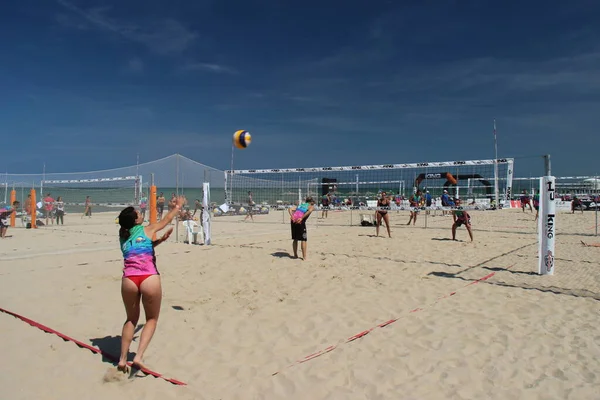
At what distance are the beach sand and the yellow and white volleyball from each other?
439 cm

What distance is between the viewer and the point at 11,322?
418 cm

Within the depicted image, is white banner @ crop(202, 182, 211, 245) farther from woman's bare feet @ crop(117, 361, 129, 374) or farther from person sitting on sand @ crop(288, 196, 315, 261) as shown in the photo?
woman's bare feet @ crop(117, 361, 129, 374)

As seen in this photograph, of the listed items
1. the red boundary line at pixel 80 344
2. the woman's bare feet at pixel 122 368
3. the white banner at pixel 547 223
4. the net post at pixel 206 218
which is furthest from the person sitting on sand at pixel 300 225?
the woman's bare feet at pixel 122 368

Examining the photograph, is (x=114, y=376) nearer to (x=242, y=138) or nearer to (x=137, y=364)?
(x=137, y=364)

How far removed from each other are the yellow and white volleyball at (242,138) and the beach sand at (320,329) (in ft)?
14.4

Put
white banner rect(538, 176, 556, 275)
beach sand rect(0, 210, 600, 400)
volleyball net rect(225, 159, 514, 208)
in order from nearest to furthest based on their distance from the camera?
1. beach sand rect(0, 210, 600, 400)
2. white banner rect(538, 176, 556, 275)
3. volleyball net rect(225, 159, 514, 208)

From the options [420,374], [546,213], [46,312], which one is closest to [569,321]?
[420,374]

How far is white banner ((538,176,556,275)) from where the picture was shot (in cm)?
612

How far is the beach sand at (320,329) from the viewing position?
9.53ft

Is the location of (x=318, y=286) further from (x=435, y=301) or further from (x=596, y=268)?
(x=596, y=268)

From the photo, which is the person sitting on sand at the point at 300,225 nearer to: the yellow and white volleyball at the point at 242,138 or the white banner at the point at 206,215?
the white banner at the point at 206,215

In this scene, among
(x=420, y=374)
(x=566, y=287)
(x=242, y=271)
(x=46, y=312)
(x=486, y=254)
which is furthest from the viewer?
(x=486, y=254)

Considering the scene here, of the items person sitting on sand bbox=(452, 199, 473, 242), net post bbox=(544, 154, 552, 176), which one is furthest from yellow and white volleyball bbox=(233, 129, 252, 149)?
net post bbox=(544, 154, 552, 176)

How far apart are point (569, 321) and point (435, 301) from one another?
1.29 metres
